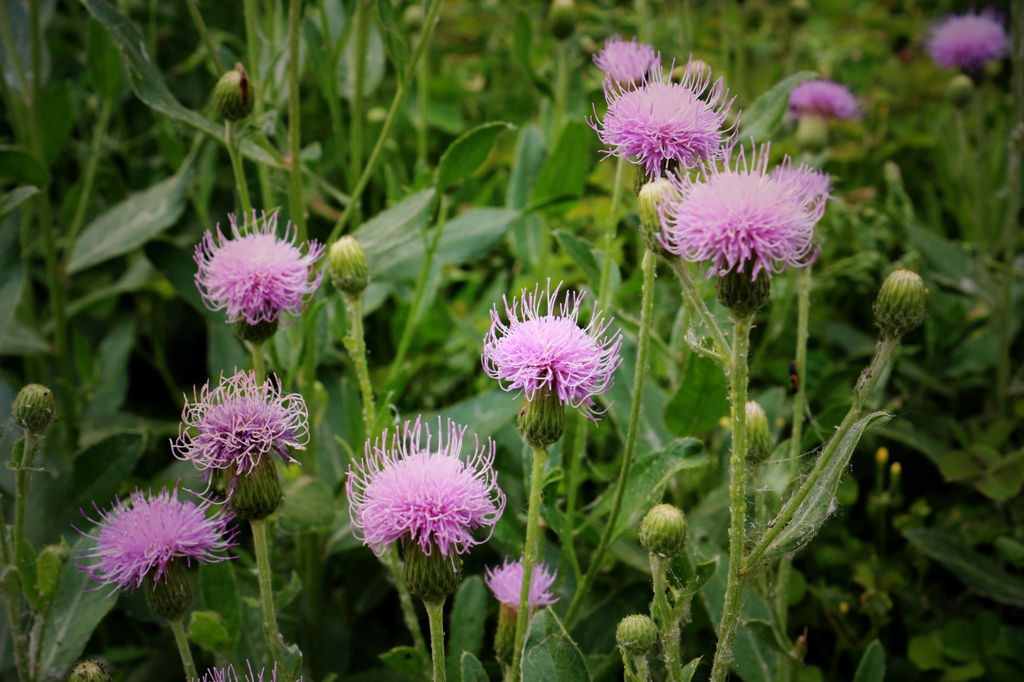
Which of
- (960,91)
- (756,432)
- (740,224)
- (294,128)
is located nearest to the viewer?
(740,224)

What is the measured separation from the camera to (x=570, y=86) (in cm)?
264

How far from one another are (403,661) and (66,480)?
0.91 metres

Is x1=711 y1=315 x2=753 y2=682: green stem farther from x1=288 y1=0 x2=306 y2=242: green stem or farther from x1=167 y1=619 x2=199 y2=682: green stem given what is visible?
x1=288 y1=0 x2=306 y2=242: green stem

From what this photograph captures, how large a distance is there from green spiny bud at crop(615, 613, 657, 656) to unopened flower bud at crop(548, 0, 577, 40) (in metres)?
1.68

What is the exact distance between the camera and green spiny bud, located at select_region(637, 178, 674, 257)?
1.19m

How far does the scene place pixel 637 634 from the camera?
121 centimetres

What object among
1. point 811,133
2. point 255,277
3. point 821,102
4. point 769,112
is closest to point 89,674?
point 255,277

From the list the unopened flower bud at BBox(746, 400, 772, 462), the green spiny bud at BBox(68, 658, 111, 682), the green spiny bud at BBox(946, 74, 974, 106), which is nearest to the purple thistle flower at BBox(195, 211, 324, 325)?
the green spiny bud at BBox(68, 658, 111, 682)

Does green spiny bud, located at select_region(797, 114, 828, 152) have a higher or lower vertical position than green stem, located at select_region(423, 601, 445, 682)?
higher

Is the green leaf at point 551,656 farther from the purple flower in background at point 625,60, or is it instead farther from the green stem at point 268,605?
the purple flower in background at point 625,60

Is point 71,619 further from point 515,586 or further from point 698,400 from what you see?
point 698,400

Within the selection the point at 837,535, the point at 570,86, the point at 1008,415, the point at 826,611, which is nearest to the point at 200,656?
the point at 826,611

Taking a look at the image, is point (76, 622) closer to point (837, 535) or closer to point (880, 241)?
point (837, 535)

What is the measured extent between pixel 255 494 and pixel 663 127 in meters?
0.83
